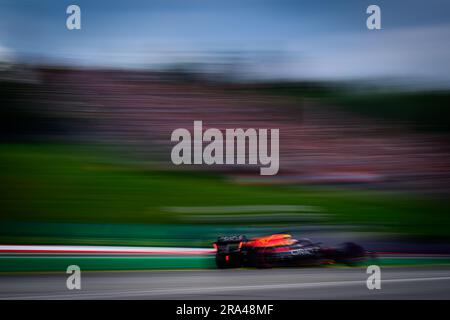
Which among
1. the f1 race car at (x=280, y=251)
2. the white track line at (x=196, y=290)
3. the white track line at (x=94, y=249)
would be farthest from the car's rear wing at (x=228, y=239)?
the white track line at (x=196, y=290)

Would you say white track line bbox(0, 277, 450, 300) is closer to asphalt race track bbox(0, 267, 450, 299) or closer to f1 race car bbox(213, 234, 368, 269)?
asphalt race track bbox(0, 267, 450, 299)

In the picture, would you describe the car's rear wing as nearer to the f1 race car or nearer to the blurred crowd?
the f1 race car

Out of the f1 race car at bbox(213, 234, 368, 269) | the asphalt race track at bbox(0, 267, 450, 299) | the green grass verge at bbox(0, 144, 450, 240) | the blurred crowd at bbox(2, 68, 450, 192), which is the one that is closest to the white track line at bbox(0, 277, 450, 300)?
the asphalt race track at bbox(0, 267, 450, 299)

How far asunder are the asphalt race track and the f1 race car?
0.22 ft

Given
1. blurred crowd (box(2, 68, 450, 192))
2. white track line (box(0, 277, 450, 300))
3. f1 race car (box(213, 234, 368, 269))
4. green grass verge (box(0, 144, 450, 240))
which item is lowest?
white track line (box(0, 277, 450, 300))

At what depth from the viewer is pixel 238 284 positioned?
2.64 metres

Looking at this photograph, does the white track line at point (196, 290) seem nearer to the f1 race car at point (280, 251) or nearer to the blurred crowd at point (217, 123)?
the f1 race car at point (280, 251)

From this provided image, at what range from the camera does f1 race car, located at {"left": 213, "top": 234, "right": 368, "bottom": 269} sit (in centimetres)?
260

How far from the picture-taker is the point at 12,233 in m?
2.56

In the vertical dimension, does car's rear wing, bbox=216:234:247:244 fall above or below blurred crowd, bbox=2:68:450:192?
below

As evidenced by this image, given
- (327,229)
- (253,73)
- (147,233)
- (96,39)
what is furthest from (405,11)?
(147,233)

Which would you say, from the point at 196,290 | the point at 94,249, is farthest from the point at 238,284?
the point at 94,249
